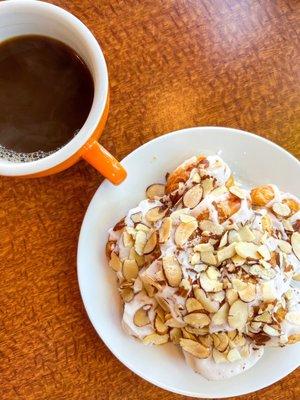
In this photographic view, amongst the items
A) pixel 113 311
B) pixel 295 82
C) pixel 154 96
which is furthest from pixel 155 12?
pixel 113 311

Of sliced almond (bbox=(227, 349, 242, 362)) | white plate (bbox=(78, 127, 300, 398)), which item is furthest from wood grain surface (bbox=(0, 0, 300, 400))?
sliced almond (bbox=(227, 349, 242, 362))

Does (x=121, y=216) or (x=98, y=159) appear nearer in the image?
(x=98, y=159)

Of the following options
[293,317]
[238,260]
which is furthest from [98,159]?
[293,317]

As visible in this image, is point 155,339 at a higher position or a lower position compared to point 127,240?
lower

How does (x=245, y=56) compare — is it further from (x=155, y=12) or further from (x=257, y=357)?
(x=257, y=357)

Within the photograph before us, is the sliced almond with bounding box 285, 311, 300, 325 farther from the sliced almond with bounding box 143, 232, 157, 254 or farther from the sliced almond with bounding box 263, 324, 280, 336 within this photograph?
the sliced almond with bounding box 143, 232, 157, 254

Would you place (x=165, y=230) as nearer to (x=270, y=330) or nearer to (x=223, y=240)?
(x=223, y=240)

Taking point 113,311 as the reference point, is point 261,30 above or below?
above

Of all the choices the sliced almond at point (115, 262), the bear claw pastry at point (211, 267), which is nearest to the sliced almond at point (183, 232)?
the bear claw pastry at point (211, 267)
